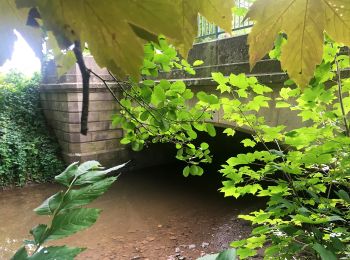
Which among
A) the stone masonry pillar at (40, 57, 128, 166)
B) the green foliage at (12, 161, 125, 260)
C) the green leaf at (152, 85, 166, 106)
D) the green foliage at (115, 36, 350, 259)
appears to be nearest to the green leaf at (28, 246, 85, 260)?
the green foliage at (12, 161, 125, 260)

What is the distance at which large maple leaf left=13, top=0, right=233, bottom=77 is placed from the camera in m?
0.27

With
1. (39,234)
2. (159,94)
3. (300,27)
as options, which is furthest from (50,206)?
(159,94)

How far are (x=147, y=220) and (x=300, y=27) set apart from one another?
503cm

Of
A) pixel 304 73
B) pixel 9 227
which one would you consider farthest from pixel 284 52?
pixel 9 227

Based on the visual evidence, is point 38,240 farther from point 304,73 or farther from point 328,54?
point 328,54

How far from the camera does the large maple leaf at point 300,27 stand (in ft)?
1.16

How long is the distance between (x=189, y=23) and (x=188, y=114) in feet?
3.79

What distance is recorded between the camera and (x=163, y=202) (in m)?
5.90

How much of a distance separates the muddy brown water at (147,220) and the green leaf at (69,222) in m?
3.69

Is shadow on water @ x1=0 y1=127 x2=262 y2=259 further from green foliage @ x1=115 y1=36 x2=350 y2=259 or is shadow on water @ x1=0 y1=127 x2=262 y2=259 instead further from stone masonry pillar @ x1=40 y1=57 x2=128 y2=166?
green foliage @ x1=115 y1=36 x2=350 y2=259

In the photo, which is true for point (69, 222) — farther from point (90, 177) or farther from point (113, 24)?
point (113, 24)

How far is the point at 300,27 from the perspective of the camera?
37cm

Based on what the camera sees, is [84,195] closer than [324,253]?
Yes

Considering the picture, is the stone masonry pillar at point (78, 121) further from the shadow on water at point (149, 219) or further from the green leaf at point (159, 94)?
the green leaf at point (159, 94)
